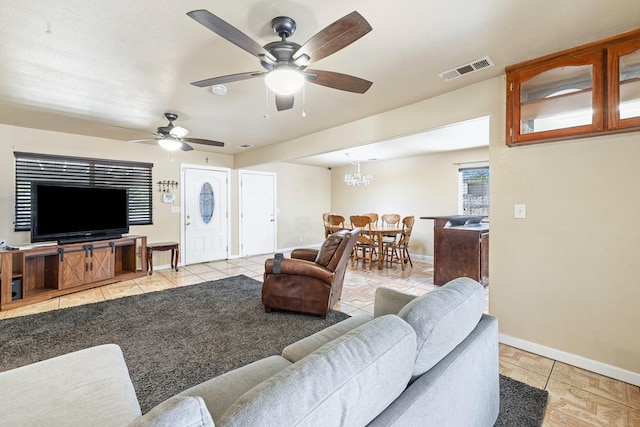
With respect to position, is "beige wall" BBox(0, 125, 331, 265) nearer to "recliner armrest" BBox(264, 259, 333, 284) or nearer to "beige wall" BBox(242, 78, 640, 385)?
"recliner armrest" BBox(264, 259, 333, 284)

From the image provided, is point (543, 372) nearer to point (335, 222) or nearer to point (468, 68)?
point (468, 68)

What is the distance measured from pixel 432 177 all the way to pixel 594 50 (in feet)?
14.4

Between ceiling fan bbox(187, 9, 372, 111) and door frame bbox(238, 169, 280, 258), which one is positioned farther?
door frame bbox(238, 169, 280, 258)

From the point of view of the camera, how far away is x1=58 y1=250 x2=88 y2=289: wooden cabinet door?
389cm

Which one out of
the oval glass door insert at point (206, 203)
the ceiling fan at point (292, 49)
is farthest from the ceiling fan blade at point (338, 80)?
the oval glass door insert at point (206, 203)

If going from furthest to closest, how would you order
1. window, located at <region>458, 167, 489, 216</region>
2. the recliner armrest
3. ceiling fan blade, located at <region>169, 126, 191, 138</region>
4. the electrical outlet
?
window, located at <region>458, 167, 489, 216</region>, ceiling fan blade, located at <region>169, 126, 191, 138</region>, the recliner armrest, the electrical outlet

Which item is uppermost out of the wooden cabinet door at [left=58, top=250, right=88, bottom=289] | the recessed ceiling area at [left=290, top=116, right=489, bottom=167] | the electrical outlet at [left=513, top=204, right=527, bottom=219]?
the recessed ceiling area at [left=290, top=116, right=489, bottom=167]

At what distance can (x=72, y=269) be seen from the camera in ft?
13.1

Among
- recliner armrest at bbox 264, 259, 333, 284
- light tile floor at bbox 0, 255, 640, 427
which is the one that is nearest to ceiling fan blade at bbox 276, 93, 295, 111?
recliner armrest at bbox 264, 259, 333, 284

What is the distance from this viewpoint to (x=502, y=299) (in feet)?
8.56

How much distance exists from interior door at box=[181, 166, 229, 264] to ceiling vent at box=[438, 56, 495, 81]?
5.06m

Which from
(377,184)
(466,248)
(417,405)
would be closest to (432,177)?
(377,184)

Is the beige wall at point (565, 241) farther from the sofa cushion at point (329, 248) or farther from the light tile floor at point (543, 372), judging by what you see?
the sofa cushion at point (329, 248)

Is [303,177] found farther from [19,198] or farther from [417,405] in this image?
[417,405]
